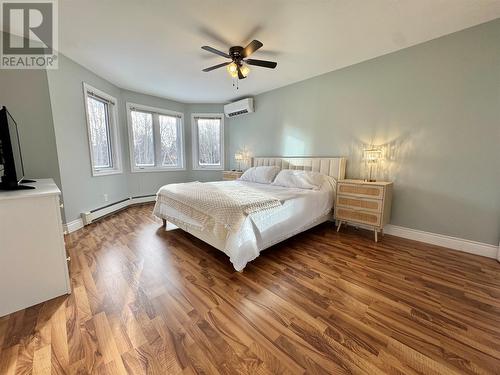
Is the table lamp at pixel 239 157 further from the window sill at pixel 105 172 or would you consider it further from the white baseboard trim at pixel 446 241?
the white baseboard trim at pixel 446 241

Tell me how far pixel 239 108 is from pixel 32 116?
353 cm

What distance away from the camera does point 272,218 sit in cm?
221

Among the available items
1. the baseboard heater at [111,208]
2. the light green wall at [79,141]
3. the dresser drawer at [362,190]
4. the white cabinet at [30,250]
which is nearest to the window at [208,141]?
the light green wall at [79,141]

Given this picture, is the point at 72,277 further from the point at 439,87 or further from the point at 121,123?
the point at 439,87

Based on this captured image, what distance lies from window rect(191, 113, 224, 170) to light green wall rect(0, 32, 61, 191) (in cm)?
304

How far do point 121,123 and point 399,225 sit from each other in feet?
18.1

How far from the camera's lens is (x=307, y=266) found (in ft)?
6.84

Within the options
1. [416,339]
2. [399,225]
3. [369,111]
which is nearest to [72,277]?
[416,339]

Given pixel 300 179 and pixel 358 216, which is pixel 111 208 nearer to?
pixel 300 179

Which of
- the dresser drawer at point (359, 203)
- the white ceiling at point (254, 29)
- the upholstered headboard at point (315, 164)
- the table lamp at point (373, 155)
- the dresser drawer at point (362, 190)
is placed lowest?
the dresser drawer at point (359, 203)

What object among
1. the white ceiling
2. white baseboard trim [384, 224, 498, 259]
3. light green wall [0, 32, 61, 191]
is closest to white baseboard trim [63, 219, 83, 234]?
light green wall [0, 32, 61, 191]

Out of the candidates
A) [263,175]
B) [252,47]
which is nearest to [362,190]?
[263,175]

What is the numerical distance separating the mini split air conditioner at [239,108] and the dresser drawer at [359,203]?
9.57 feet

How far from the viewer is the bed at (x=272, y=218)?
1927mm
